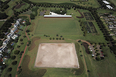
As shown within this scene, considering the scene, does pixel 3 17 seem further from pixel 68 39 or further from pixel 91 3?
pixel 91 3

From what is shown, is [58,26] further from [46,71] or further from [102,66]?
[102,66]

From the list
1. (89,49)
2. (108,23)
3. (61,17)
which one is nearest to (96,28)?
(108,23)

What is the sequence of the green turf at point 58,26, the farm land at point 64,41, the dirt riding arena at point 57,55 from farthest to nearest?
the green turf at point 58,26 → the dirt riding arena at point 57,55 → the farm land at point 64,41

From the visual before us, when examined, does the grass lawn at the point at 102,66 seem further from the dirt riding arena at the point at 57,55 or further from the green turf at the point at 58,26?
the green turf at the point at 58,26

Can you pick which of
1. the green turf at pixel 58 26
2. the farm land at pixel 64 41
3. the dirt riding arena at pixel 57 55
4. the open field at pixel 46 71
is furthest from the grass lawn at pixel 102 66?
the green turf at pixel 58 26

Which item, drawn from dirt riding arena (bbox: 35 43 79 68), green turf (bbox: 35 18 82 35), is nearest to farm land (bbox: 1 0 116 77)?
green turf (bbox: 35 18 82 35)

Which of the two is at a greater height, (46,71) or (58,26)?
(58,26)

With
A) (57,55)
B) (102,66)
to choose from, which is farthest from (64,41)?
(102,66)

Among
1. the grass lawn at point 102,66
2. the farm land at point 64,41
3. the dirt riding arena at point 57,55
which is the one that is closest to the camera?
the grass lawn at point 102,66
